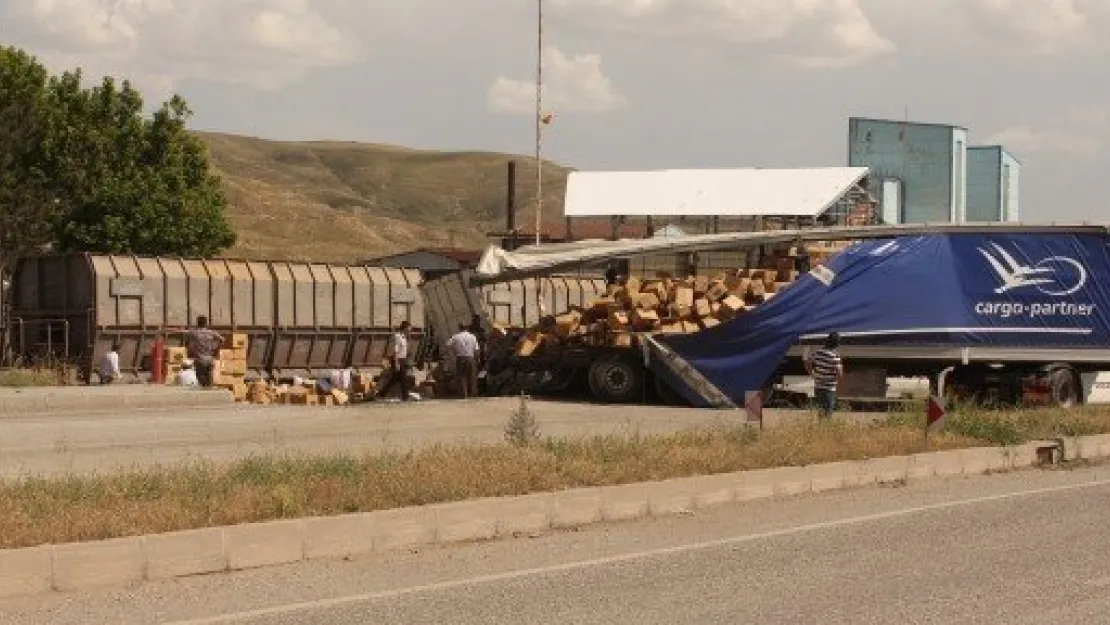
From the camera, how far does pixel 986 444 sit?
1817 centimetres

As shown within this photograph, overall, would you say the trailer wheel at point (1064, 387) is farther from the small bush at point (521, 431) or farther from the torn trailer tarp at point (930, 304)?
the small bush at point (521, 431)

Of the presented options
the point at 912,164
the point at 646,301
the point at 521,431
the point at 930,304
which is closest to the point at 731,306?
the point at 646,301

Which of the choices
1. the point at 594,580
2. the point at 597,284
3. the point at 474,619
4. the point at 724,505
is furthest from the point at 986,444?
the point at 597,284

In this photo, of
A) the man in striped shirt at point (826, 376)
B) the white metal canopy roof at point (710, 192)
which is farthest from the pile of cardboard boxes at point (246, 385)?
the white metal canopy roof at point (710, 192)

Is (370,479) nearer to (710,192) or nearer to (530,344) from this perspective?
(530,344)

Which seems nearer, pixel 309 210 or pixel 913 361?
pixel 913 361

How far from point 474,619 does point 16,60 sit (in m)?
42.1

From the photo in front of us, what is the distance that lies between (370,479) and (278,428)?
30.1 feet

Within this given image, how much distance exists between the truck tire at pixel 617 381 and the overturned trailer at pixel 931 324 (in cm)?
4

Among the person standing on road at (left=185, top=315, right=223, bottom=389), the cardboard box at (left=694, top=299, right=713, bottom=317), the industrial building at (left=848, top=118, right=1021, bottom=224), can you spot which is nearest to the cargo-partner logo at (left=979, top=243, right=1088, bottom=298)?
the cardboard box at (left=694, top=299, right=713, bottom=317)

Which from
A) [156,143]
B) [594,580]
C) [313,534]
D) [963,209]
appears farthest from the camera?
[963,209]

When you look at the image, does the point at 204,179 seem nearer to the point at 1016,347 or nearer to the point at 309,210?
the point at 1016,347

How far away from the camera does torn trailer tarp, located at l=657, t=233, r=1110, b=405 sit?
2600 cm

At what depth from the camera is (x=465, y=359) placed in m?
27.8
